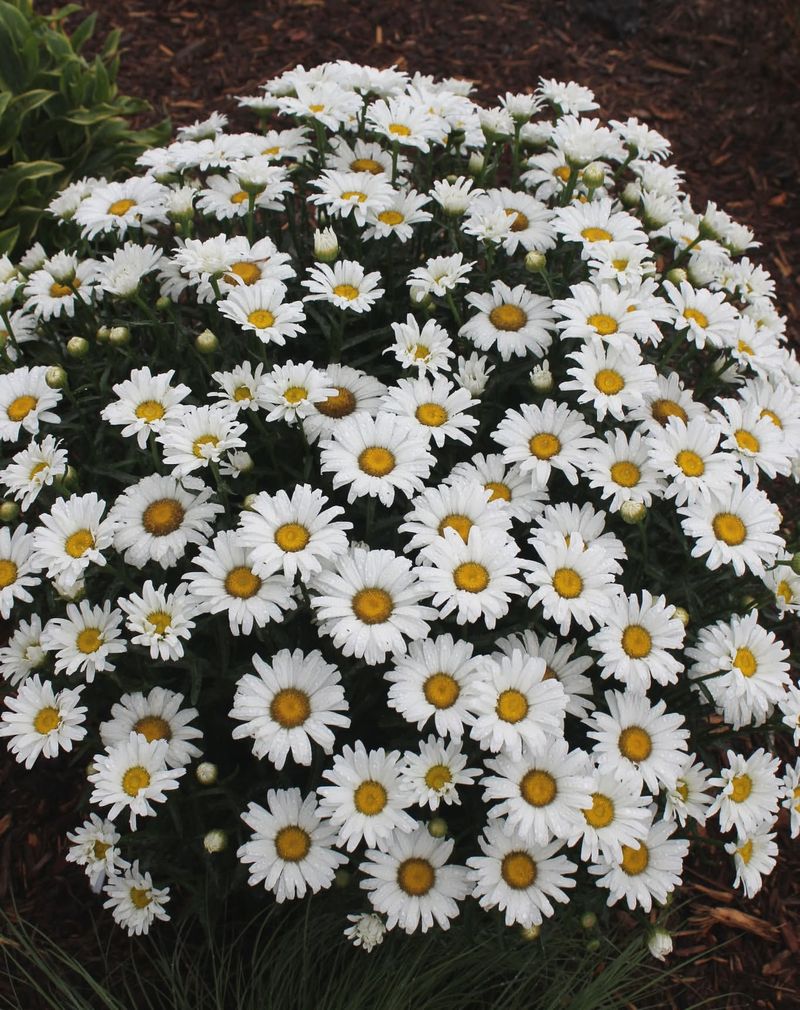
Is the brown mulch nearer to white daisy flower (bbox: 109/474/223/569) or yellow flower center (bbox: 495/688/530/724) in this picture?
yellow flower center (bbox: 495/688/530/724)

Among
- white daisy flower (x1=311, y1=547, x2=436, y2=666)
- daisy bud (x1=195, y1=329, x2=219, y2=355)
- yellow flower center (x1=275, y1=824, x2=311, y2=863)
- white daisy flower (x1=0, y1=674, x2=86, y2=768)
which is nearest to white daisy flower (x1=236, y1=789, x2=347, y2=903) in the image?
yellow flower center (x1=275, y1=824, x2=311, y2=863)

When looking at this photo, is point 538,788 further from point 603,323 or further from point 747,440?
point 603,323

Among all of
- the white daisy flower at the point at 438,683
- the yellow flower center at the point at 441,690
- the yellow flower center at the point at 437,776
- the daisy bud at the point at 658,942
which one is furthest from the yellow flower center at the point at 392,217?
the daisy bud at the point at 658,942

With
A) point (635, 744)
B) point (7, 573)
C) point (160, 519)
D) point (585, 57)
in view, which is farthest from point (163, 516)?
point (585, 57)

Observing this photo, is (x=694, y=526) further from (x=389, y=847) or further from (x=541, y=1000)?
(x=541, y=1000)

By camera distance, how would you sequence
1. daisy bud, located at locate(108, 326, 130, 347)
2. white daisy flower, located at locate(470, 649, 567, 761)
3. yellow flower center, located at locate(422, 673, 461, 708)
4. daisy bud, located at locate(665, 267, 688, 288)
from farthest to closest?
daisy bud, located at locate(665, 267, 688, 288), daisy bud, located at locate(108, 326, 130, 347), yellow flower center, located at locate(422, 673, 461, 708), white daisy flower, located at locate(470, 649, 567, 761)

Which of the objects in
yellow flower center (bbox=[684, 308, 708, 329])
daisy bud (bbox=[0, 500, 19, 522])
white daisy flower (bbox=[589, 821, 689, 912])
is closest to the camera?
white daisy flower (bbox=[589, 821, 689, 912])
